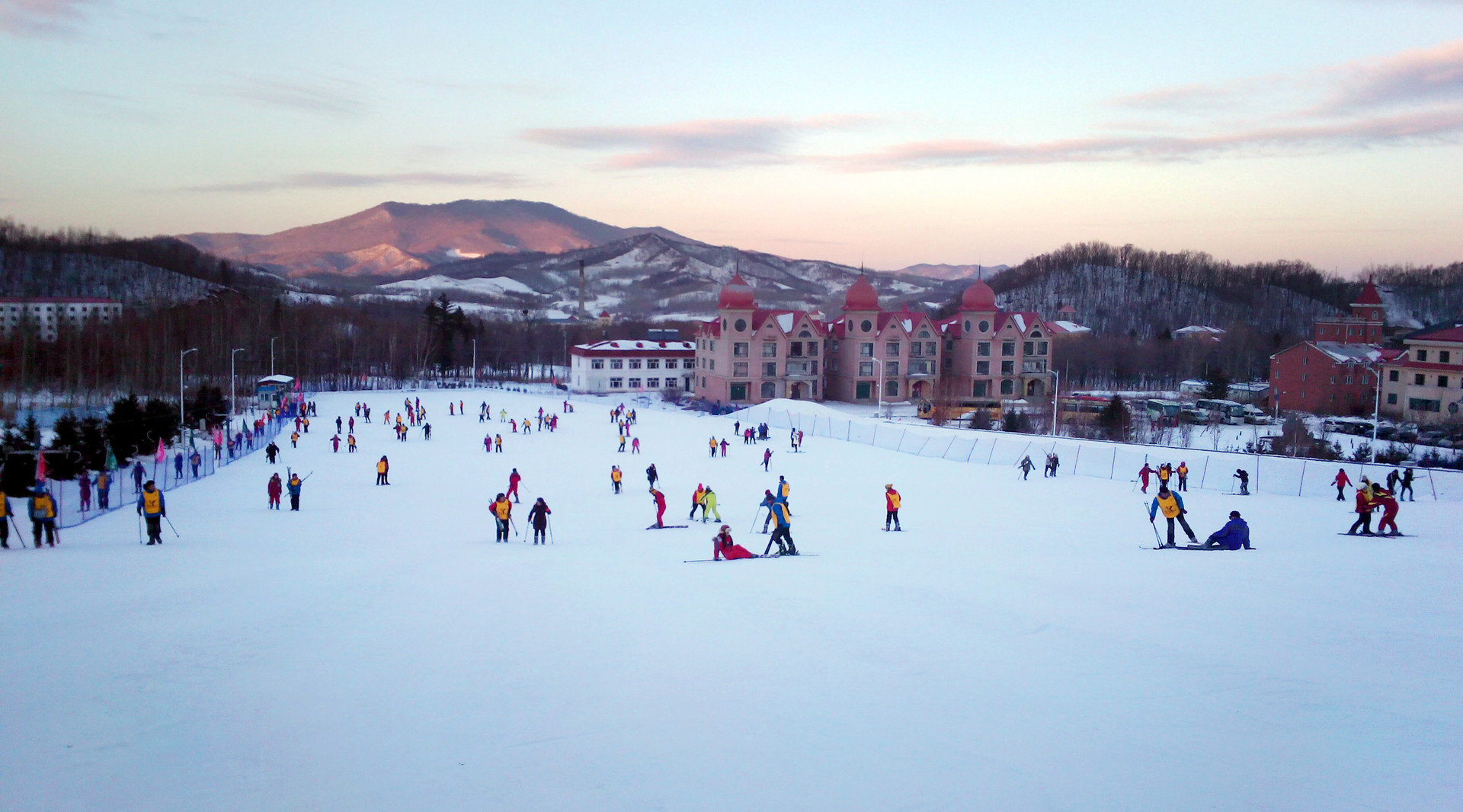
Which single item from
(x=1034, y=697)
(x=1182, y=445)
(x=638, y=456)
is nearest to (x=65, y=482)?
(x=638, y=456)

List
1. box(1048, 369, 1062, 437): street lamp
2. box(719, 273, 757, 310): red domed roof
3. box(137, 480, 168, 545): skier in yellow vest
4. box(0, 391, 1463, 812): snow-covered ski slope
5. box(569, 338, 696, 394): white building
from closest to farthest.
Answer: box(0, 391, 1463, 812): snow-covered ski slope, box(137, 480, 168, 545): skier in yellow vest, box(1048, 369, 1062, 437): street lamp, box(719, 273, 757, 310): red domed roof, box(569, 338, 696, 394): white building

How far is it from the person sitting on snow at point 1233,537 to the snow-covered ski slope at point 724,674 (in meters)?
0.34

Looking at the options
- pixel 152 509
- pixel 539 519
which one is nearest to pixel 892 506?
pixel 539 519

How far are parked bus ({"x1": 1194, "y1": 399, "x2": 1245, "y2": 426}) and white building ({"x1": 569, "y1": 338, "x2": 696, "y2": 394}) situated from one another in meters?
34.8

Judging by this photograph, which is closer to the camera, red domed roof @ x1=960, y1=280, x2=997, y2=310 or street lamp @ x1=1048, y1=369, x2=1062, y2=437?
street lamp @ x1=1048, y1=369, x2=1062, y2=437

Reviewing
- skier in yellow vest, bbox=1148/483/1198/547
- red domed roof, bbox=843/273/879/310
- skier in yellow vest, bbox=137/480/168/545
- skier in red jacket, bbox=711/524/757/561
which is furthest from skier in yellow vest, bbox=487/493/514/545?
red domed roof, bbox=843/273/879/310

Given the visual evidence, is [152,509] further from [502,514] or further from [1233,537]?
[1233,537]

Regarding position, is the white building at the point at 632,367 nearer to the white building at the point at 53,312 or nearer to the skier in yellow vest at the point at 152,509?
the white building at the point at 53,312

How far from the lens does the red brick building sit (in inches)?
2181

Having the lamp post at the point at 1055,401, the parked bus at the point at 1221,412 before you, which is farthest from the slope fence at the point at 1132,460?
the parked bus at the point at 1221,412

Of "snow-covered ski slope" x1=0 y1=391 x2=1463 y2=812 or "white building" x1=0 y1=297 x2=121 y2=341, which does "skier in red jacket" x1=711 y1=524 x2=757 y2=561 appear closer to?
"snow-covered ski slope" x1=0 y1=391 x2=1463 y2=812

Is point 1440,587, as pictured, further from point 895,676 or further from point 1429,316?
point 1429,316

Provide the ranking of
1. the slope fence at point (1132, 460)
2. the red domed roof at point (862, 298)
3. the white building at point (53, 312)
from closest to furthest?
the slope fence at point (1132, 460) < the red domed roof at point (862, 298) < the white building at point (53, 312)

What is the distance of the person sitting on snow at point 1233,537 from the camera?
54.3ft
